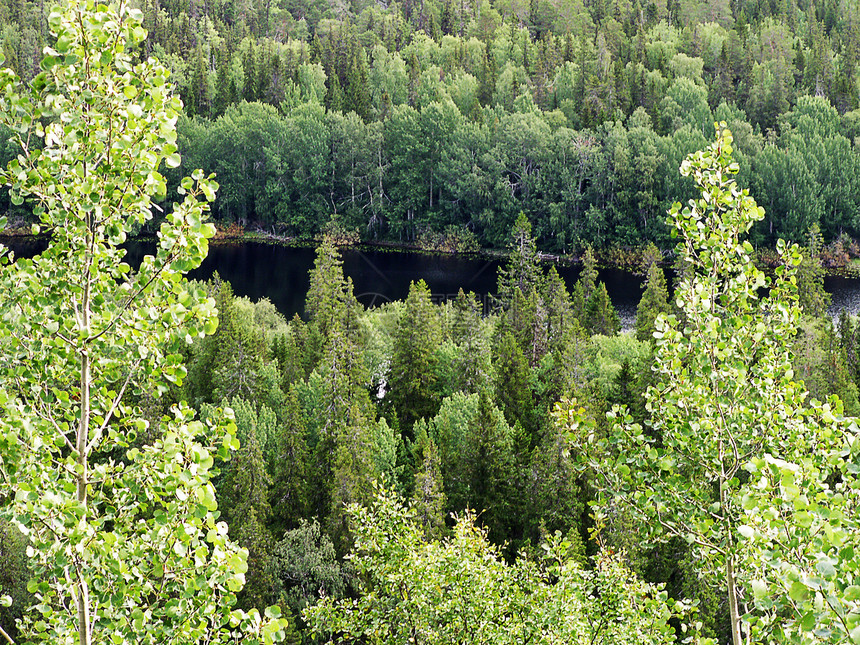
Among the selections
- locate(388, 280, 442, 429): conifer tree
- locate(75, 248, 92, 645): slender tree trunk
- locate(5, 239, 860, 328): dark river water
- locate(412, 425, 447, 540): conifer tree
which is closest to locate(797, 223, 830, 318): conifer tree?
locate(5, 239, 860, 328): dark river water

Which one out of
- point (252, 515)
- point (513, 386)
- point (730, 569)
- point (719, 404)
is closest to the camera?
point (719, 404)

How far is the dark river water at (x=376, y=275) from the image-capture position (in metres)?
80.9

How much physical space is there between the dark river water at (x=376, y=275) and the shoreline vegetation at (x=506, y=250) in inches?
90.9

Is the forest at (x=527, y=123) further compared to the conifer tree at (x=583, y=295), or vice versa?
the forest at (x=527, y=123)

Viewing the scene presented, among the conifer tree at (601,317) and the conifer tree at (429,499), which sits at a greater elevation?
the conifer tree at (601,317)

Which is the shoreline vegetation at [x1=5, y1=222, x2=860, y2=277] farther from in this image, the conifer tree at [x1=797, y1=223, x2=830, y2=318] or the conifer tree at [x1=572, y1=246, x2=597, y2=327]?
the conifer tree at [x1=797, y1=223, x2=830, y2=318]

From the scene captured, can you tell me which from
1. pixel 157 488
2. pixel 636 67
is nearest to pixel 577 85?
pixel 636 67

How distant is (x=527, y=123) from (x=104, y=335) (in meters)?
109

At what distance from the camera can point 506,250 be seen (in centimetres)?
10744

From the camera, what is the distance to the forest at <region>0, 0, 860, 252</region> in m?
104

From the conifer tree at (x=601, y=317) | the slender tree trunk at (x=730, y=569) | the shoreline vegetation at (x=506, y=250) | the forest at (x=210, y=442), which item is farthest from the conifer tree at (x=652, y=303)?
the slender tree trunk at (x=730, y=569)

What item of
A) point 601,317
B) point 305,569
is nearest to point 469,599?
point 305,569

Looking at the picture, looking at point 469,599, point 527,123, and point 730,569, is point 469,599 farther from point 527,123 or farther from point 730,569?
point 527,123

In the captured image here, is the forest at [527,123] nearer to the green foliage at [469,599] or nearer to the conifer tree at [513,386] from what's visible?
the conifer tree at [513,386]
